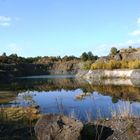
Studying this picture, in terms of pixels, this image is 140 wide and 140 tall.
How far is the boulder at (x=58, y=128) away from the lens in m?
13.7

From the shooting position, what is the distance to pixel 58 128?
46.2ft

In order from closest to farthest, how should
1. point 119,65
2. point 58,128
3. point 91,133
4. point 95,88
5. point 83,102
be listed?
point 58,128 → point 91,133 → point 83,102 → point 95,88 → point 119,65

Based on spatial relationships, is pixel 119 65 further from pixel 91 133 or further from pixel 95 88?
pixel 91 133

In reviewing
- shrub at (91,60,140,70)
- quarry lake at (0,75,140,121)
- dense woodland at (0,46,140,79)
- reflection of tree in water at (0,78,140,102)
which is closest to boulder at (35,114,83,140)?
quarry lake at (0,75,140,121)

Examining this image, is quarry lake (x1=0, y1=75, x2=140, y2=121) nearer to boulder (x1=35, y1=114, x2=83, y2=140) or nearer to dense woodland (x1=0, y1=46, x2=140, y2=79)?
boulder (x1=35, y1=114, x2=83, y2=140)

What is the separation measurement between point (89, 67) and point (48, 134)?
3319 inches

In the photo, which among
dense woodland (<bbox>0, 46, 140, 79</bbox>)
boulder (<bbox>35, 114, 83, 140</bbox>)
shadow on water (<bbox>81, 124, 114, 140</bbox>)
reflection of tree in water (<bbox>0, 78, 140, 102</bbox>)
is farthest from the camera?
dense woodland (<bbox>0, 46, 140, 79</bbox>)

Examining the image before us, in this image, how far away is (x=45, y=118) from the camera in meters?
14.7

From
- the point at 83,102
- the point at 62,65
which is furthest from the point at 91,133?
the point at 62,65

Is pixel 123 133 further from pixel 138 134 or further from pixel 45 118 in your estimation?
pixel 45 118

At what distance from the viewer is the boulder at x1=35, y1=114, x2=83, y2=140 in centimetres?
1373

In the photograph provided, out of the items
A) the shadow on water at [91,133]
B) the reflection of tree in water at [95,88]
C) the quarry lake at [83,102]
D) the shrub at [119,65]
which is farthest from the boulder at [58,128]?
the shrub at [119,65]

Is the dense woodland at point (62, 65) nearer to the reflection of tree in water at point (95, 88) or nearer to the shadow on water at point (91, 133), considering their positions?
the reflection of tree in water at point (95, 88)

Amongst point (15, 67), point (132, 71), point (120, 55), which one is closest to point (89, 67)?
point (120, 55)
